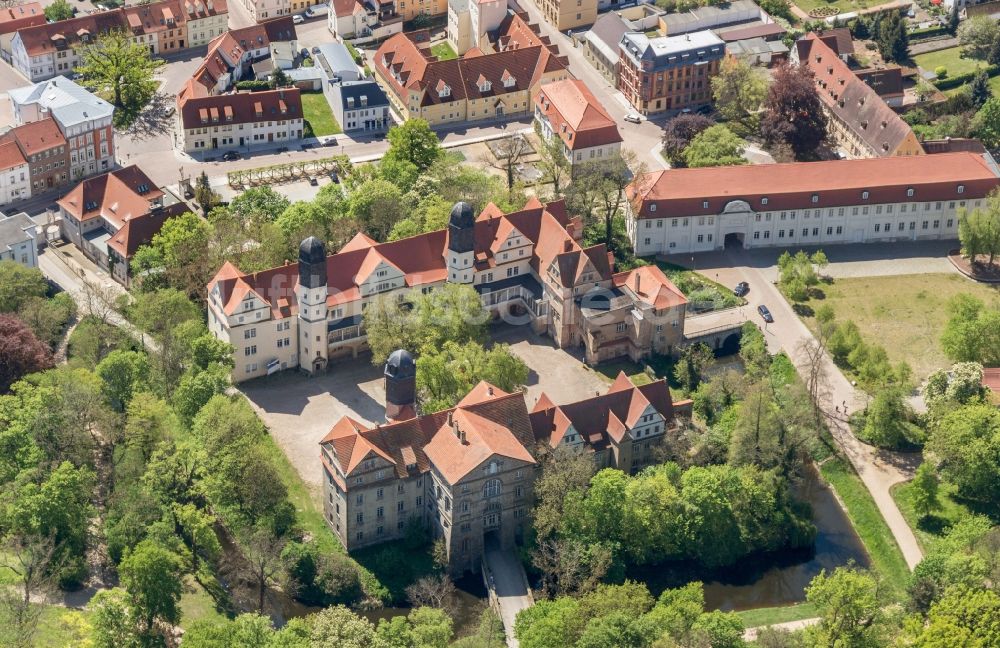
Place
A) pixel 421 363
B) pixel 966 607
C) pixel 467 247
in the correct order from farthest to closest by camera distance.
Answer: pixel 467 247 → pixel 421 363 → pixel 966 607

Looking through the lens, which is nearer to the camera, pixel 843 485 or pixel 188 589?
pixel 188 589

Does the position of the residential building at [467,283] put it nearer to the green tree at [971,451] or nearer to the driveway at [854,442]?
the driveway at [854,442]

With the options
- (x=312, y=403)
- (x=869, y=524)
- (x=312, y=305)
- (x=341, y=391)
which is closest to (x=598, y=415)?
(x=869, y=524)

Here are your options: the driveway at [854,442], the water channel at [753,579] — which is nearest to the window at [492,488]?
the water channel at [753,579]

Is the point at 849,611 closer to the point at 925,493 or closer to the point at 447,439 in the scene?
the point at 925,493

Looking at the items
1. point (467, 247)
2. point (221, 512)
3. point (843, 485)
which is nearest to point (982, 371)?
point (843, 485)

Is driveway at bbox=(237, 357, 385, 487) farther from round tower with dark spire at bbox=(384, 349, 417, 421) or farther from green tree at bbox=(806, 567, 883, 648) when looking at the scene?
green tree at bbox=(806, 567, 883, 648)

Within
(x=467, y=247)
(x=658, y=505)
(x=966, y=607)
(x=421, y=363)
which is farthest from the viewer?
(x=467, y=247)

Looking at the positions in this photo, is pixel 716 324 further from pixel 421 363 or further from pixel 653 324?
pixel 421 363
